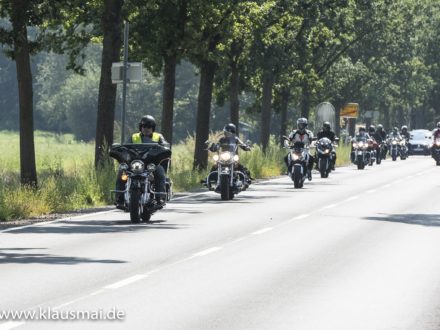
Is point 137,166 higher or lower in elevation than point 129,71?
lower

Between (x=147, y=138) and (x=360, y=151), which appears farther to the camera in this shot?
(x=360, y=151)

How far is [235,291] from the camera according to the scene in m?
12.9

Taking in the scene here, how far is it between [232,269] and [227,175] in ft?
49.7

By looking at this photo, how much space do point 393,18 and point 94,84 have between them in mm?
61512

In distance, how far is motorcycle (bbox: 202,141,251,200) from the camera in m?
30.1

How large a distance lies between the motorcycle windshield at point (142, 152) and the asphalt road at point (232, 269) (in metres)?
1.02

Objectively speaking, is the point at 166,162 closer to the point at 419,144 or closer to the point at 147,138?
the point at 147,138

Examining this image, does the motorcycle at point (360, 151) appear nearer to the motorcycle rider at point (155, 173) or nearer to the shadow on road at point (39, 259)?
the motorcycle rider at point (155, 173)

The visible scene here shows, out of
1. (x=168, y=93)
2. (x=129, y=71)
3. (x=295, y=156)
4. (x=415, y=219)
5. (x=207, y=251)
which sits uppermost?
(x=129, y=71)

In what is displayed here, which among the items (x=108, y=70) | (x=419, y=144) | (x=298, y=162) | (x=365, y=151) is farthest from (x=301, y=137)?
(x=419, y=144)

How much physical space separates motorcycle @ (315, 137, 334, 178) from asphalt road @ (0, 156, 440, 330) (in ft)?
58.0

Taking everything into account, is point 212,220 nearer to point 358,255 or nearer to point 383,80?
point 358,255

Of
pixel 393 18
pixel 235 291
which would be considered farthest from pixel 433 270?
pixel 393 18

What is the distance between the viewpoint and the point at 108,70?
109ft
